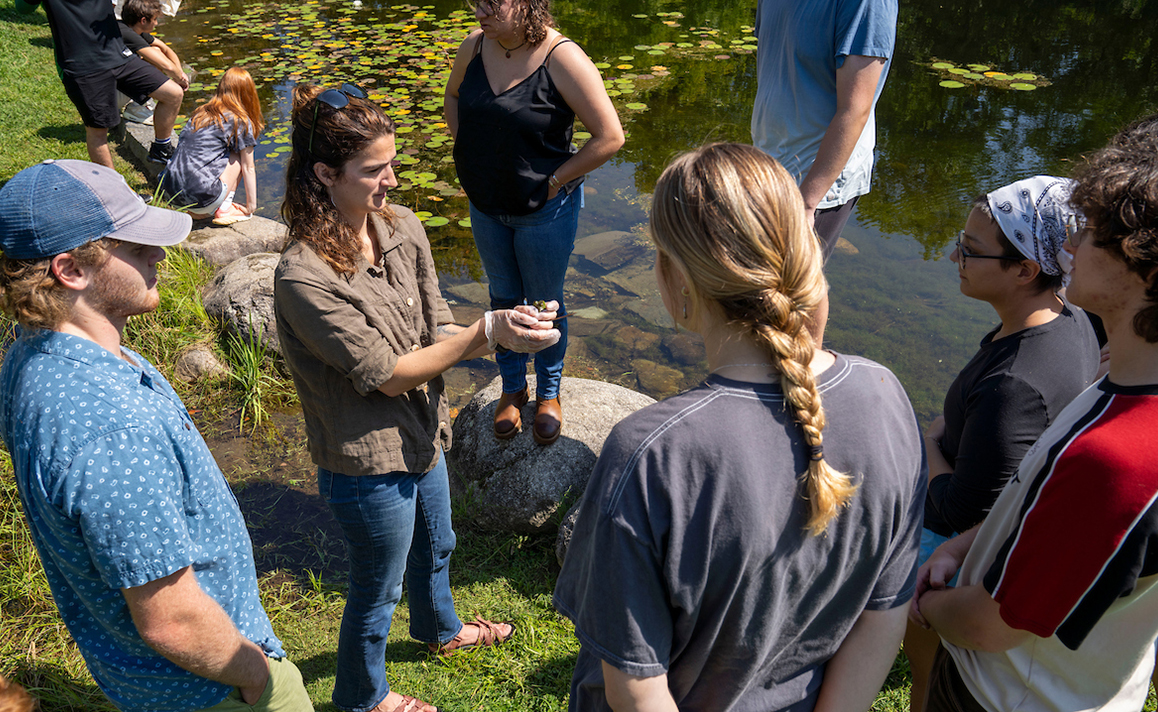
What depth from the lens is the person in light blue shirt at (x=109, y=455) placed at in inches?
53.8

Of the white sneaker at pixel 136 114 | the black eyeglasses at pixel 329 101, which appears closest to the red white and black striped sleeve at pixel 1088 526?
the black eyeglasses at pixel 329 101

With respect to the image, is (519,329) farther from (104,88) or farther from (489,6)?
(104,88)

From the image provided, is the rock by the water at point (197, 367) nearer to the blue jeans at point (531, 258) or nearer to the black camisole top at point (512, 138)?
the blue jeans at point (531, 258)

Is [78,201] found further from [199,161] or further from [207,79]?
[207,79]

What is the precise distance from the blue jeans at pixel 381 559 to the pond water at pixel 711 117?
7.01 ft

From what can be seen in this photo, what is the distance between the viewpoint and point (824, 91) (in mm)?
2621

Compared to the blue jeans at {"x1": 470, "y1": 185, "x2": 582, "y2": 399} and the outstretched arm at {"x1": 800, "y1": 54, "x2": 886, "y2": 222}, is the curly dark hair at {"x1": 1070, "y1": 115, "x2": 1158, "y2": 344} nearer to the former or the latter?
the outstretched arm at {"x1": 800, "y1": 54, "x2": 886, "y2": 222}

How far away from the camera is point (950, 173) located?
6363 mm

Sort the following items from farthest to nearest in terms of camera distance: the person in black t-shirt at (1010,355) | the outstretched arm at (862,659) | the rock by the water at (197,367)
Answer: the rock by the water at (197,367) → the person in black t-shirt at (1010,355) → the outstretched arm at (862,659)

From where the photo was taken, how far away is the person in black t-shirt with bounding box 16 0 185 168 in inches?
211

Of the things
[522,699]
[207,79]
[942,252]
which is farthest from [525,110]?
[207,79]

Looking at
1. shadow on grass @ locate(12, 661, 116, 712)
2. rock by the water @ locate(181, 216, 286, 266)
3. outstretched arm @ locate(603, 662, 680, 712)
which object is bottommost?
shadow on grass @ locate(12, 661, 116, 712)

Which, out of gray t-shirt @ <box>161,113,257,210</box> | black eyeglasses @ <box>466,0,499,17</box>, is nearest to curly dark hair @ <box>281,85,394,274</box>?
black eyeglasses @ <box>466,0,499,17</box>

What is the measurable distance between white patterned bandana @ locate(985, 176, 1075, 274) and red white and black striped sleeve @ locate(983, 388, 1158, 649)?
0.70 m
